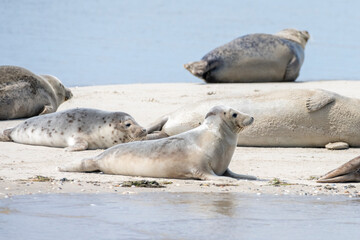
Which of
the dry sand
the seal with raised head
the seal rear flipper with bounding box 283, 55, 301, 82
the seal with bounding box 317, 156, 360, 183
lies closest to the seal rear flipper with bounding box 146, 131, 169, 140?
the dry sand

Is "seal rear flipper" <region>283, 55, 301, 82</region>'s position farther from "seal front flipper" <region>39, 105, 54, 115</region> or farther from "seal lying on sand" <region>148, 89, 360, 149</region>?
"seal lying on sand" <region>148, 89, 360, 149</region>

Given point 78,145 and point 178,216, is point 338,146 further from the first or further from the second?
point 178,216

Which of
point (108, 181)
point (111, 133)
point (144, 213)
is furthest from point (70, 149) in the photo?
point (144, 213)

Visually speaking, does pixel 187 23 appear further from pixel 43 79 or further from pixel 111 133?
pixel 111 133

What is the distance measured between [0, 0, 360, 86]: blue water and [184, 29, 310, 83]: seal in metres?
1.81

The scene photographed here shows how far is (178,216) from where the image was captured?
15.8 ft

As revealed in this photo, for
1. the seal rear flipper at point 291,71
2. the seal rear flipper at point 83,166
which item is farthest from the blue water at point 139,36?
the seal rear flipper at point 83,166

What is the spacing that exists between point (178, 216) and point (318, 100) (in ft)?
13.4

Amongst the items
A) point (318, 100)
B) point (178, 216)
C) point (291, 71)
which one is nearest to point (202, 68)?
point (291, 71)

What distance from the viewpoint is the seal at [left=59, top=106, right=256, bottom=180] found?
6.38 metres

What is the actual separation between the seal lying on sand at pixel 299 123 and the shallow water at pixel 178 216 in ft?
9.15

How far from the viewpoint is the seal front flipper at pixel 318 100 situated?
336 inches

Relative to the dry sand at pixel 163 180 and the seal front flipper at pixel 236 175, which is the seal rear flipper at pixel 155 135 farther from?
the seal front flipper at pixel 236 175

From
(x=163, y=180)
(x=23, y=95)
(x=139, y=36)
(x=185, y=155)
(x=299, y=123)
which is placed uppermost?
(x=185, y=155)
